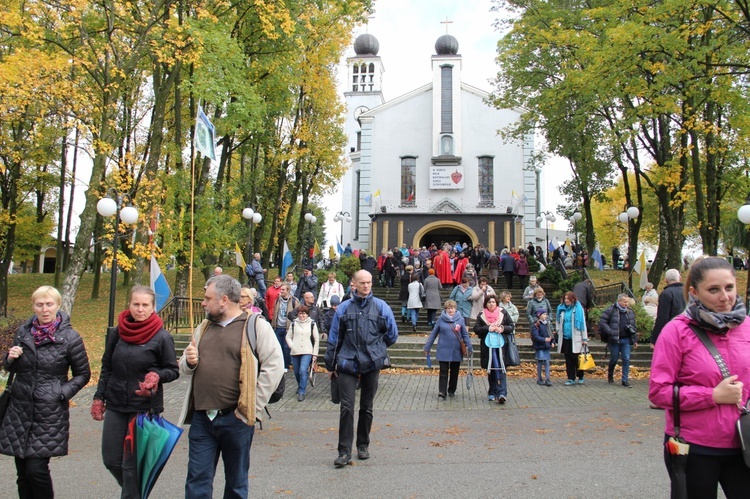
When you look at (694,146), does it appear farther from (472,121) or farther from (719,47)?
(472,121)

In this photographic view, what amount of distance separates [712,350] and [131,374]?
3902mm

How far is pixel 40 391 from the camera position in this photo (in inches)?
186

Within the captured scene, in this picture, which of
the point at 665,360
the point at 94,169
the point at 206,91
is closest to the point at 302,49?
the point at 206,91

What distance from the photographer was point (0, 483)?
6164 millimetres

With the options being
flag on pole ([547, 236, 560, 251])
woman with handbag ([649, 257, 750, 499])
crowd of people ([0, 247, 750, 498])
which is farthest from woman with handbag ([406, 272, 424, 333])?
flag on pole ([547, 236, 560, 251])

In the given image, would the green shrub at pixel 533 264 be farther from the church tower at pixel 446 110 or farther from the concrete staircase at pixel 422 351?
the concrete staircase at pixel 422 351

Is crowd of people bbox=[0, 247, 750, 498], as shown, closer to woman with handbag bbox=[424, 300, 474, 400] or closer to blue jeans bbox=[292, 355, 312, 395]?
blue jeans bbox=[292, 355, 312, 395]

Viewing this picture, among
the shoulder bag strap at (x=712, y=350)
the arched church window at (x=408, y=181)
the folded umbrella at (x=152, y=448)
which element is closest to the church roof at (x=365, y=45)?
the arched church window at (x=408, y=181)

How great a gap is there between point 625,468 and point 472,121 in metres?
33.1

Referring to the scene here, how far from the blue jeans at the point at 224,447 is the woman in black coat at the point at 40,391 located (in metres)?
1.15

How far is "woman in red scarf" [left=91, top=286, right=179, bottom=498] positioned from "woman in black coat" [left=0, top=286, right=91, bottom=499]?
254 millimetres

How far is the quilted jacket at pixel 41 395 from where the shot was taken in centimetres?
459

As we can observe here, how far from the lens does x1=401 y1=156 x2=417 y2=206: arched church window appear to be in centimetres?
3719

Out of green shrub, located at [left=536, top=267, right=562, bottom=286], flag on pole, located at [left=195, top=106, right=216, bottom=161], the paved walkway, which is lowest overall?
the paved walkway
